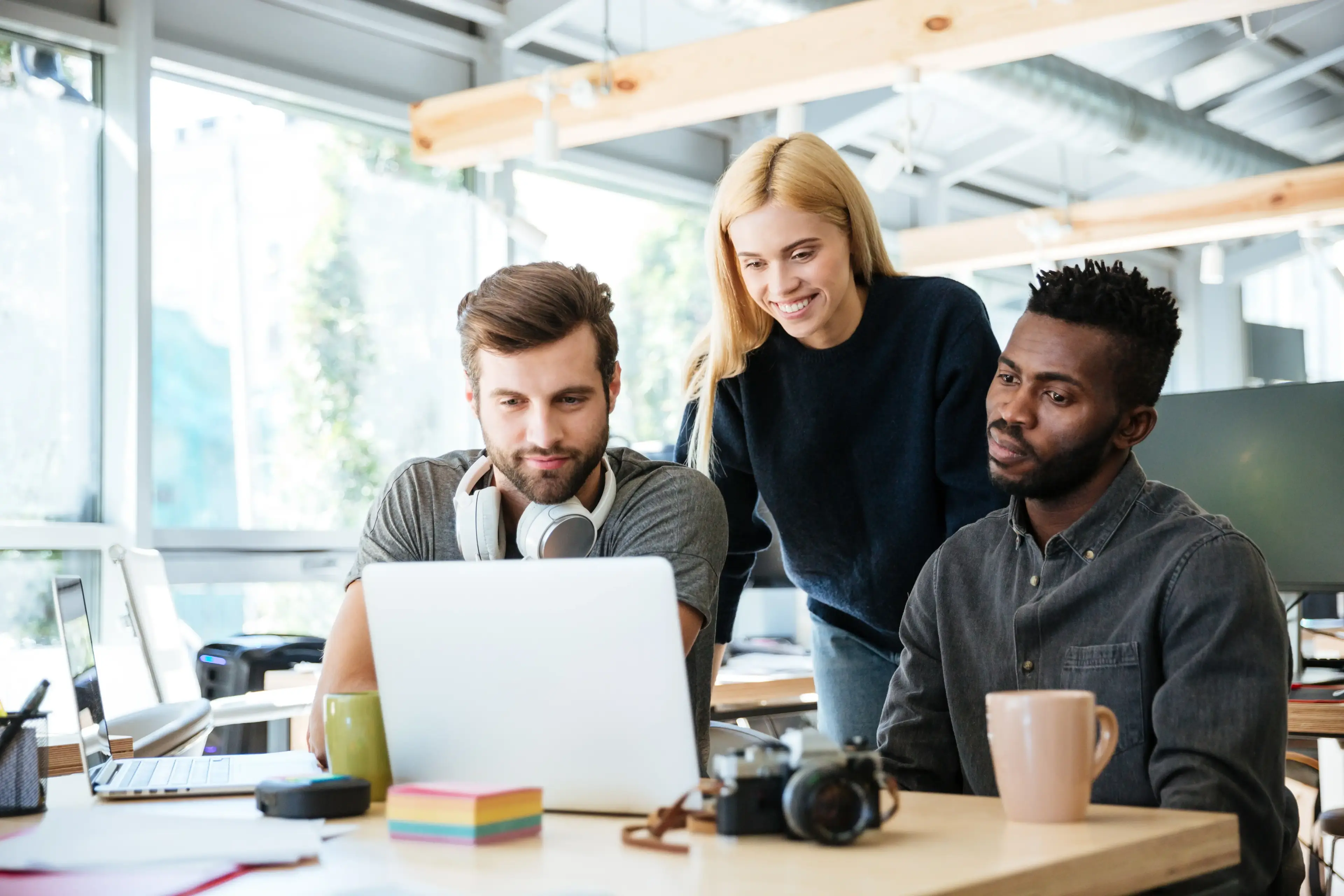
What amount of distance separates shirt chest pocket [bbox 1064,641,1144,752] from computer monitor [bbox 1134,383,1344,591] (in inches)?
41.4

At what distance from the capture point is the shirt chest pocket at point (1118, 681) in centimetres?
137

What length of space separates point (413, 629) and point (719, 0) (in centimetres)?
322

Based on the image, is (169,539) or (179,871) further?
(169,539)

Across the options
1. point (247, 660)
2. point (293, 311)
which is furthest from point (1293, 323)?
point (247, 660)

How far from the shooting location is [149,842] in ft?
3.43

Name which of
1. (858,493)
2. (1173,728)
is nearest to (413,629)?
Answer: (1173,728)

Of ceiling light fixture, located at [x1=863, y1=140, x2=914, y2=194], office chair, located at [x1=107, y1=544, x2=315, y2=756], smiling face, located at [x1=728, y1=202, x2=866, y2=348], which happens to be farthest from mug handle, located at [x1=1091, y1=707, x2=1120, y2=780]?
ceiling light fixture, located at [x1=863, y1=140, x2=914, y2=194]

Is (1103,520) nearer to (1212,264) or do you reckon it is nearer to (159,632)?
(159,632)

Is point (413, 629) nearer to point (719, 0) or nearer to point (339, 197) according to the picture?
point (719, 0)

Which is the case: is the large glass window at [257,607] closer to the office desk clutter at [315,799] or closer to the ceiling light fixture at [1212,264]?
the office desk clutter at [315,799]

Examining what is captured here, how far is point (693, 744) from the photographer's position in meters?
1.10

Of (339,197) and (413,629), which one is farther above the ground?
(339,197)

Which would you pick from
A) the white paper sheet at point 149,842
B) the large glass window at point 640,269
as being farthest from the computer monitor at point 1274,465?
the large glass window at point 640,269

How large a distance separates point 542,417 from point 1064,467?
1.95ft
